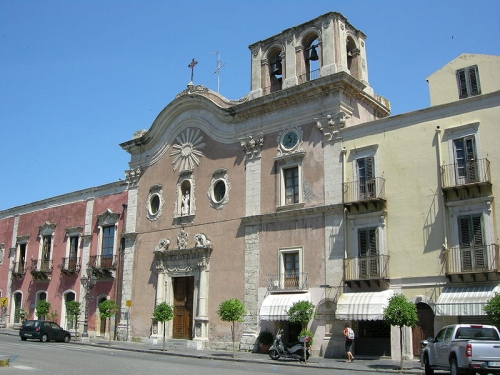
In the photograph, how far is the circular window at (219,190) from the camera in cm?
3059

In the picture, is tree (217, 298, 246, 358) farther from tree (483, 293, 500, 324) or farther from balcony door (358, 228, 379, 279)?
tree (483, 293, 500, 324)

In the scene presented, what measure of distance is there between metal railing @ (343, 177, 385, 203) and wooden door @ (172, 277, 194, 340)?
11.0m

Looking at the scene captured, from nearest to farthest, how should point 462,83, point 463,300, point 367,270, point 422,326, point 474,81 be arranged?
point 463,300, point 422,326, point 367,270, point 474,81, point 462,83

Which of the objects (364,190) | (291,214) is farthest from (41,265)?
(364,190)

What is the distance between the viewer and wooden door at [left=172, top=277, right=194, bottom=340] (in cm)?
3038

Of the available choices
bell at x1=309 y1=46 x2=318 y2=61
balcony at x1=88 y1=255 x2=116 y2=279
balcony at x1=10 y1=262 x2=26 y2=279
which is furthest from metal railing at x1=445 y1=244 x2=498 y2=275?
balcony at x1=10 y1=262 x2=26 y2=279

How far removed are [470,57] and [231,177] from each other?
12864 millimetres

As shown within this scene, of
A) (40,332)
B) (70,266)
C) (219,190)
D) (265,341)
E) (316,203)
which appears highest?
(219,190)

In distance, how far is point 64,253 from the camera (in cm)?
4038

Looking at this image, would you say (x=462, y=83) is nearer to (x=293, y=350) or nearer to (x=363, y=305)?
(x=363, y=305)

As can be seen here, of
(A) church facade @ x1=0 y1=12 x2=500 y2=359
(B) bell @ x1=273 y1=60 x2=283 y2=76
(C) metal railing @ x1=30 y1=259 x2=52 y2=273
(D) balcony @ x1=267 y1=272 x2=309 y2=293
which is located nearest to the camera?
(A) church facade @ x1=0 y1=12 x2=500 y2=359

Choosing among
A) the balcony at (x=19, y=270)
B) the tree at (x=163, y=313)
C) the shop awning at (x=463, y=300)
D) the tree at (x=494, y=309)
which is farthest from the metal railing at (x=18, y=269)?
the tree at (x=494, y=309)

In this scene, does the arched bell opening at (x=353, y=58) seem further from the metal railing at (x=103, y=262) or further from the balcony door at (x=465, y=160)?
the metal railing at (x=103, y=262)

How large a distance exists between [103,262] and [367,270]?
19.4m
